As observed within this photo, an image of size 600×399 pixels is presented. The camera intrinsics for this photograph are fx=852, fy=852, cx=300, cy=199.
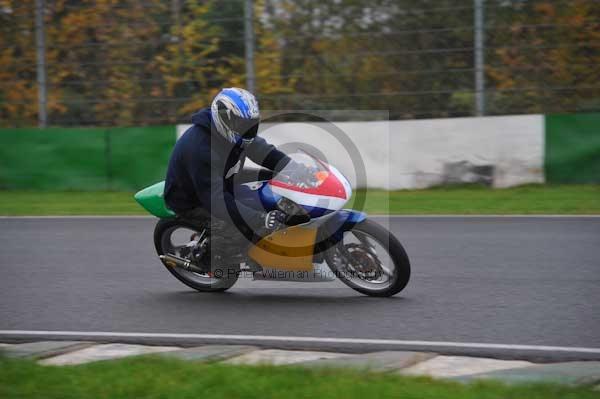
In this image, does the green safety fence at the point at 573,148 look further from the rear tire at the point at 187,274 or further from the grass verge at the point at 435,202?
the rear tire at the point at 187,274

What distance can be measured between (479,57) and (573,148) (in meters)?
2.08

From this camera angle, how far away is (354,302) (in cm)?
672

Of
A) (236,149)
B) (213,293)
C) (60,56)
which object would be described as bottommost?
(213,293)

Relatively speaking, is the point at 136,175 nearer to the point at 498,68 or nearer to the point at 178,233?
the point at 498,68

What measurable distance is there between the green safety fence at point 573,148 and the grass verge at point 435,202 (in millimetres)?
205

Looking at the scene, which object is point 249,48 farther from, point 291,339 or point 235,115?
point 291,339

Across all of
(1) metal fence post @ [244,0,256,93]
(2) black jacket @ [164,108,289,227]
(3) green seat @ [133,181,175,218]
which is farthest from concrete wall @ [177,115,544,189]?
(2) black jacket @ [164,108,289,227]

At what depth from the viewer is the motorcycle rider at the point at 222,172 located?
21.5ft

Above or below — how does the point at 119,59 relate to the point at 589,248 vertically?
above

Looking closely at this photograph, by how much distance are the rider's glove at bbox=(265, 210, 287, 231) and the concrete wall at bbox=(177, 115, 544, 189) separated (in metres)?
6.24

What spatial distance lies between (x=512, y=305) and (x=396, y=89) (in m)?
7.78

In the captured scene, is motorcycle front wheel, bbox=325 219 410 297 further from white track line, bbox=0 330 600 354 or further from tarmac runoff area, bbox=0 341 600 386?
tarmac runoff area, bbox=0 341 600 386

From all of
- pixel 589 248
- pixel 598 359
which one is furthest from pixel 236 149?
pixel 589 248

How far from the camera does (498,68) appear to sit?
1339cm
